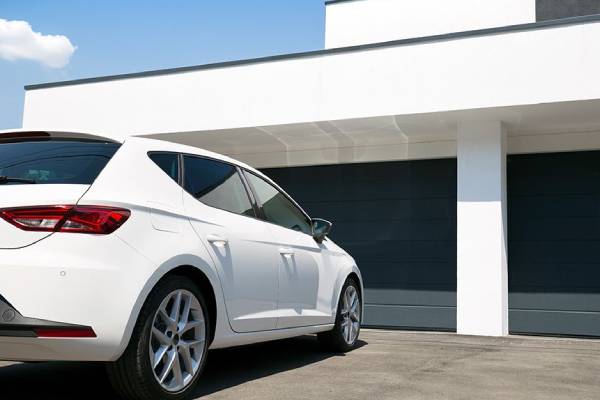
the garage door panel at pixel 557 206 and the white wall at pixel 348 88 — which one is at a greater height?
the white wall at pixel 348 88

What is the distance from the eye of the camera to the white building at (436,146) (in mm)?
8742

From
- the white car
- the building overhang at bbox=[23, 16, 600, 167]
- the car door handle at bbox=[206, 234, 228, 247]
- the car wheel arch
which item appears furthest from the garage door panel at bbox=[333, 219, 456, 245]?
the car wheel arch

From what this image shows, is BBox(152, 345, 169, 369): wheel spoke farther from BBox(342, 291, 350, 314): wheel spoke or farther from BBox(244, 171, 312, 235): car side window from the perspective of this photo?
BBox(342, 291, 350, 314): wheel spoke

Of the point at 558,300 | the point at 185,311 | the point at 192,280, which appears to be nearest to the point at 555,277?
the point at 558,300

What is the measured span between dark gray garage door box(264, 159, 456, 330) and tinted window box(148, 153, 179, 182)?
634 centimetres

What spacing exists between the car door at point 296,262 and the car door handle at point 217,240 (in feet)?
2.59

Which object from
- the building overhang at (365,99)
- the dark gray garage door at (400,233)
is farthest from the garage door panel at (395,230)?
the building overhang at (365,99)

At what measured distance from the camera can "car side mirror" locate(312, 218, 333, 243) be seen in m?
5.97

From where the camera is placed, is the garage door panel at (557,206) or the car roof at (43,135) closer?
the car roof at (43,135)

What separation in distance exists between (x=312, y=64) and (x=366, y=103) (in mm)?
1073

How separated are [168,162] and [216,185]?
1.72 ft

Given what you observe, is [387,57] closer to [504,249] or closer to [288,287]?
[504,249]

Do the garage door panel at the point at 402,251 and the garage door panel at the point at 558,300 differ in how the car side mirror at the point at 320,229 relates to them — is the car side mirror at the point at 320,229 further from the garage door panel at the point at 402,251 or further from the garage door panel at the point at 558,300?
the garage door panel at the point at 558,300

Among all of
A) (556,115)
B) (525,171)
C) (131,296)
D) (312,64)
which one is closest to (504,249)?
(525,171)
